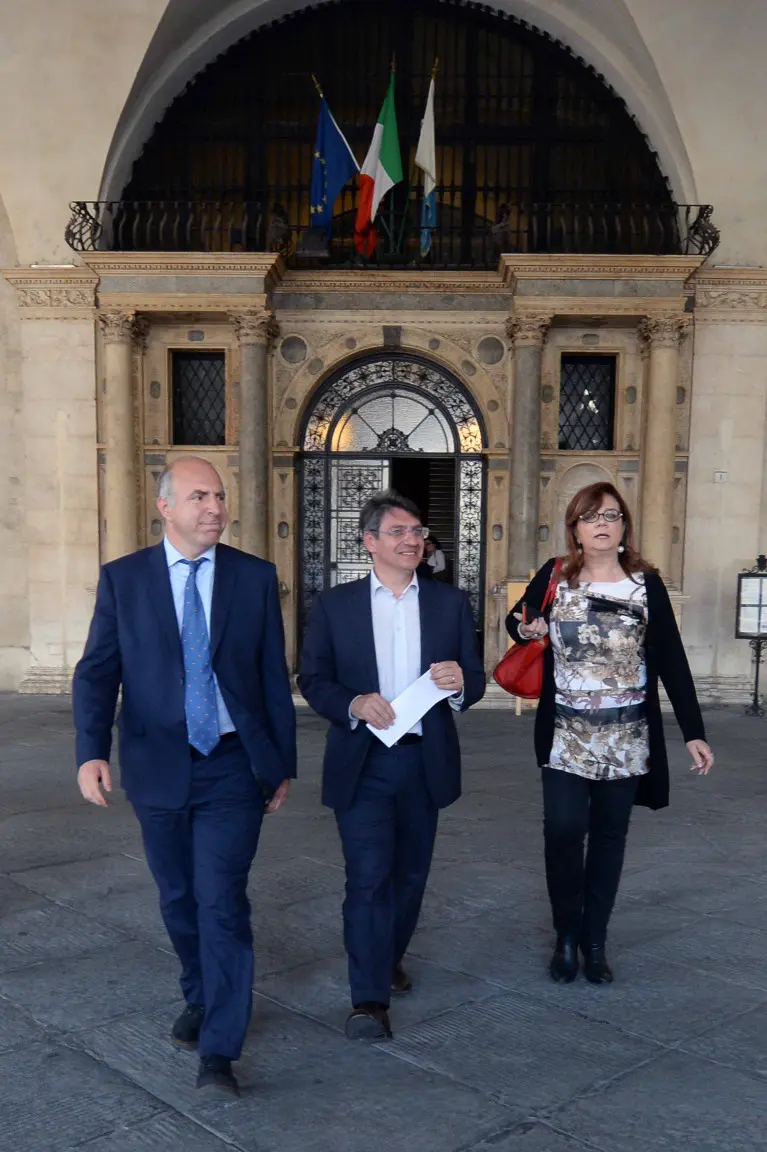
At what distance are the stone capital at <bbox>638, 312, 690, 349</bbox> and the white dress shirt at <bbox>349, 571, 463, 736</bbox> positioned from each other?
9.01 m

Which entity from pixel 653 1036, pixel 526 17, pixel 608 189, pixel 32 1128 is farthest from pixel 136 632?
pixel 526 17

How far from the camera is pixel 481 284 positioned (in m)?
12.7

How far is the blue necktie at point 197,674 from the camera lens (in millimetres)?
3477

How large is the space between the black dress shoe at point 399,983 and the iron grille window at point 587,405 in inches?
380

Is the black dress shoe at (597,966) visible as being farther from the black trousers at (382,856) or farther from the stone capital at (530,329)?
the stone capital at (530,329)

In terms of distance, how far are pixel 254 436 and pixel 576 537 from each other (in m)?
8.56

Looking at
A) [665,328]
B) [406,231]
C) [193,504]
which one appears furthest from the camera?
[406,231]

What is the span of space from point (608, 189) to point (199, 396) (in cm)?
587

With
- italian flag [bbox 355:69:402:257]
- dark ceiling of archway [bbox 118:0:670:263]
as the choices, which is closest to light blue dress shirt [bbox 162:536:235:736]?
italian flag [bbox 355:69:402:257]

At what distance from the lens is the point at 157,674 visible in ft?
11.5

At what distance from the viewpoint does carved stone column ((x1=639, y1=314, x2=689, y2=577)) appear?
12102 millimetres

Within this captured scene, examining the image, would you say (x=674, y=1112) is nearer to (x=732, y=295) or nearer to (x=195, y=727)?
(x=195, y=727)

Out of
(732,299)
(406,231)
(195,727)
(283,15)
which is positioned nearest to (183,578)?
(195,727)

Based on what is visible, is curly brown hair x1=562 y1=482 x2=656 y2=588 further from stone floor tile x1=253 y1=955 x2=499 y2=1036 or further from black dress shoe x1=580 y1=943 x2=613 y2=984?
stone floor tile x1=253 y1=955 x2=499 y2=1036
